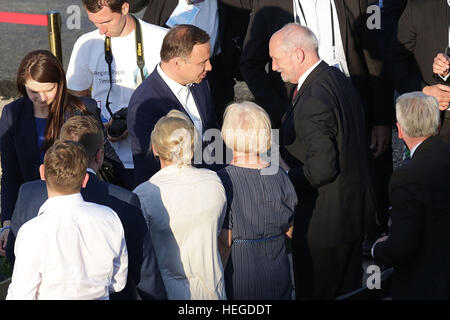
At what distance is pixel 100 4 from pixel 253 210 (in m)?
1.70

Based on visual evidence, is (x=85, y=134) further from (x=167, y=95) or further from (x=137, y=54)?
(x=137, y=54)

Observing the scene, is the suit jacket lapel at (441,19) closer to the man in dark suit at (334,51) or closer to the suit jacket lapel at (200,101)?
the man in dark suit at (334,51)

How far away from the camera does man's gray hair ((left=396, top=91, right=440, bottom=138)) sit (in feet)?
11.8

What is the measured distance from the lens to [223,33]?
5633 mm

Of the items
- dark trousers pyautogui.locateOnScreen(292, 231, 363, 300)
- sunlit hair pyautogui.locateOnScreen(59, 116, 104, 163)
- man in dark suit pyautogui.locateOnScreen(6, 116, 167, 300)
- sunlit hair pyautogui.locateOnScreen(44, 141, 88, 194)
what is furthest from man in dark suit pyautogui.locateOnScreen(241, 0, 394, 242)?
sunlit hair pyautogui.locateOnScreen(44, 141, 88, 194)

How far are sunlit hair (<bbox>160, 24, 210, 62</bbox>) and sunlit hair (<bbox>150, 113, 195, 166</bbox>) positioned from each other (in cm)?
72

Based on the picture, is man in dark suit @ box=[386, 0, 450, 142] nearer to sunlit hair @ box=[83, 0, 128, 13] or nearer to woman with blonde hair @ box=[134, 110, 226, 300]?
sunlit hair @ box=[83, 0, 128, 13]

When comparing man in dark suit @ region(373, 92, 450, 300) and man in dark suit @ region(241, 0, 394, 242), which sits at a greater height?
man in dark suit @ region(241, 0, 394, 242)

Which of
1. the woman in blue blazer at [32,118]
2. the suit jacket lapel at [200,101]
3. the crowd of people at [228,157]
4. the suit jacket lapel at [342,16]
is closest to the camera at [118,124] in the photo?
the crowd of people at [228,157]

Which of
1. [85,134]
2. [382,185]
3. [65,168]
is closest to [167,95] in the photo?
[85,134]
